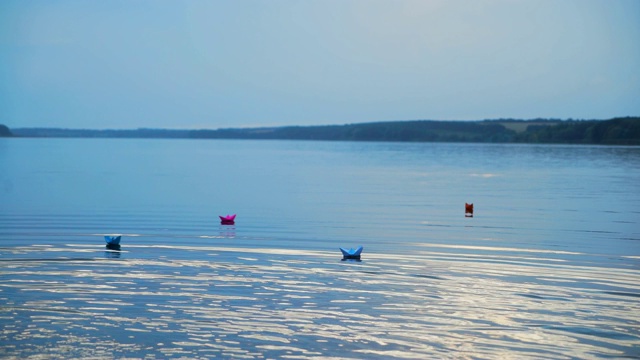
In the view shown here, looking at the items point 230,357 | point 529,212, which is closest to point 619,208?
point 529,212

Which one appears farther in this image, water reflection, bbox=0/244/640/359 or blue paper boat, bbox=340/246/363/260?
blue paper boat, bbox=340/246/363/260

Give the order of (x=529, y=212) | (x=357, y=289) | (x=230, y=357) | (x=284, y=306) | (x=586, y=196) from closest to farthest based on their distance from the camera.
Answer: (x=230, y=357) → (x=284, y=306) → (x=357, y=289) → (x=529, y=212) → (x=586, y=196)

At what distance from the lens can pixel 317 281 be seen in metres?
18.3

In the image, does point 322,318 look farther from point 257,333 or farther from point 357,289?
point 357,289

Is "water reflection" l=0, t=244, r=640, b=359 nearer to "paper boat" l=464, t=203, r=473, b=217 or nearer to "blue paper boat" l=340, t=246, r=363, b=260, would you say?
"blue paper boat" l=340, t=246, r=363, b=260

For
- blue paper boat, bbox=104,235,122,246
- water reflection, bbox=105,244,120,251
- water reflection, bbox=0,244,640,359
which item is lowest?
water reflection, bbox=0,244,640,359

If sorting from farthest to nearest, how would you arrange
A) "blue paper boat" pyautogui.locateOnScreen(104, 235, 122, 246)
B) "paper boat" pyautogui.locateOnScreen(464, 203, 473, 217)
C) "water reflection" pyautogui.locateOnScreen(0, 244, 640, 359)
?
"paper boat" pyautogui.locateOnScreen(464, 203, 473, 217)
"blue paper boat" pyautogui.locateOnScreen(104, 235, 122, 246)
"water reflection" pyautogui.locateOnScreen(0, 244, 640, 359)

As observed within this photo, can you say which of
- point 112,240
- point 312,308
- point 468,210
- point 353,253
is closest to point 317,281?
point 312,308

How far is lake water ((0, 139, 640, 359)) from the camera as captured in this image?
1311 centimetres

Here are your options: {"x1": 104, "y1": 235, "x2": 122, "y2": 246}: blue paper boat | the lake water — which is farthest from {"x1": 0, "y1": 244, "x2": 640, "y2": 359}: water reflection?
{"x1": 104, "y1": 235, "x2": 122, "y2": 246}: blue paper boat

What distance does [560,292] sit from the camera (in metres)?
17.6

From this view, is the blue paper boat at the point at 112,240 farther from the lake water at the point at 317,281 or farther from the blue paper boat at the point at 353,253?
the blue paper boat at the point at 353,253

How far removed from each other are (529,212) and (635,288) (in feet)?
62.5

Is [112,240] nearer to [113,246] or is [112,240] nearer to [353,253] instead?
[113,246]
